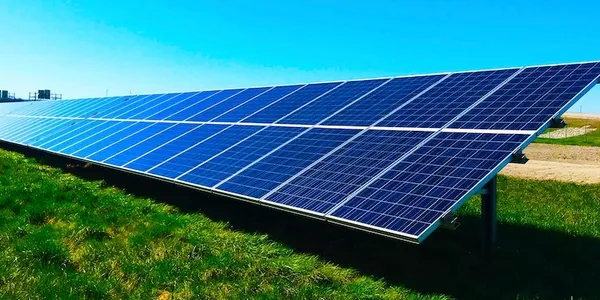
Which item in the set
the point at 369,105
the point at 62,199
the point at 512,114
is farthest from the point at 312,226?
the point at 62,199

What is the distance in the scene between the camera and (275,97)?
49.5 ft

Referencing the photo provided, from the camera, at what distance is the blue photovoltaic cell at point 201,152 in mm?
11422

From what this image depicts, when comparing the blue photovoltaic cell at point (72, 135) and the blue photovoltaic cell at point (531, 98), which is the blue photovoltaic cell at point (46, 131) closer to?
the blue photovoltaic cell at point (72, 135)

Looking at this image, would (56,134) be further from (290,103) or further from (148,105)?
(290,103)

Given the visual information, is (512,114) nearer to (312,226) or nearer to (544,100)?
(544,100)

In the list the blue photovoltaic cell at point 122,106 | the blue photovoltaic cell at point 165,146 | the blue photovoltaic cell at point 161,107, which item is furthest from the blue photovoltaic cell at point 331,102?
the blue photovoltaic cell at point 122,106

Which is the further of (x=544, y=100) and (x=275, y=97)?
(x=275, y=97)

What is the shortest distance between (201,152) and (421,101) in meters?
5.26

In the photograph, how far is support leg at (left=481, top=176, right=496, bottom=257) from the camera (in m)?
7.89

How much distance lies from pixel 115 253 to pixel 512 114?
21.9 feet

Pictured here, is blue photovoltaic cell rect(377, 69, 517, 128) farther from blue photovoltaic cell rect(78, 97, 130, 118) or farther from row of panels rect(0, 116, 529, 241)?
blue photovoltaic cell rect(78, 97, 130, 118)

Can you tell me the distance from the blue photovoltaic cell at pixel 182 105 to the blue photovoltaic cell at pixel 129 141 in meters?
1.32

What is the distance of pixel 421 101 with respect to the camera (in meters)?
10.2

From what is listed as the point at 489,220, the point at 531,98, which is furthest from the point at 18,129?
the point at 531,98
